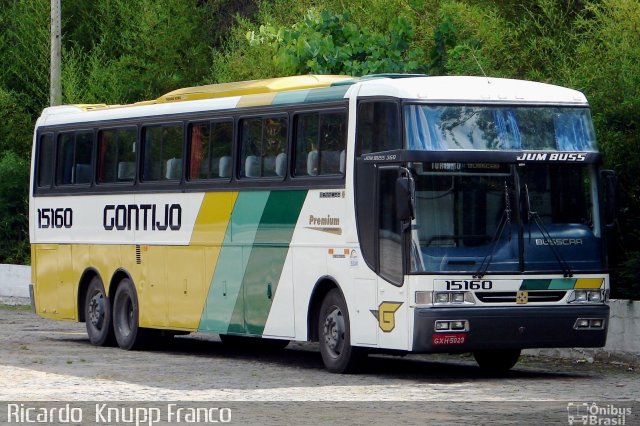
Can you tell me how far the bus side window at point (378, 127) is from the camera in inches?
691

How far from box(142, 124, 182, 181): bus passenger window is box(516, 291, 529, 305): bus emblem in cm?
621

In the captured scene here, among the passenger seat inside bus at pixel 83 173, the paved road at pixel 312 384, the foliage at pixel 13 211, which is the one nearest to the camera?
the paved road at pixel 312 384

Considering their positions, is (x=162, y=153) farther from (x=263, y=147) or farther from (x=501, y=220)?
(x=501, y=220)

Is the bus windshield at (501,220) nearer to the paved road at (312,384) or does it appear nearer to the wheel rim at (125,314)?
the paved road at (312,384)

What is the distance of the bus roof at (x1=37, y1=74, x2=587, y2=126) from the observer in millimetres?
17766

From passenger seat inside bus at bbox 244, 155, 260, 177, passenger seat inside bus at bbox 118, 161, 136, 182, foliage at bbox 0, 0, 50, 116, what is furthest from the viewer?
foliage at bbox 0, 0, 50, 116

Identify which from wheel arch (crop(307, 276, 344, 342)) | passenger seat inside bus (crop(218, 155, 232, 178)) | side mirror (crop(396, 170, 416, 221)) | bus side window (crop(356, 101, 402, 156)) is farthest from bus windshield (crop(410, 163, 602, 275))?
passenger seat inside bus (crop(218, 155, 232, 178))

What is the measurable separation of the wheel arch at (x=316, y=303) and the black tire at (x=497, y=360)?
6.18 feet

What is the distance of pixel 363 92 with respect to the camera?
18.2 metres

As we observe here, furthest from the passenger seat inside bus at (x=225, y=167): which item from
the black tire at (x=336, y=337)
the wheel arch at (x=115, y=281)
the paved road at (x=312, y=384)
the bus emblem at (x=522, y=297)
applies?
the bus emblem at (x=522, y=297)

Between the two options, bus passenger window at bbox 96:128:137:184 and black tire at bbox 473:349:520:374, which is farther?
bus passenger window at bbox 96:128:137:184

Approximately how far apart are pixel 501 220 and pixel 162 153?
261 inches

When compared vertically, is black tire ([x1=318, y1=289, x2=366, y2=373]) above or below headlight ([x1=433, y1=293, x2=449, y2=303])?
below

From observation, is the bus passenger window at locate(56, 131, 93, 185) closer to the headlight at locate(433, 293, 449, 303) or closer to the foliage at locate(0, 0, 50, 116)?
the headlight at locate(433, 293, 449, 303)
